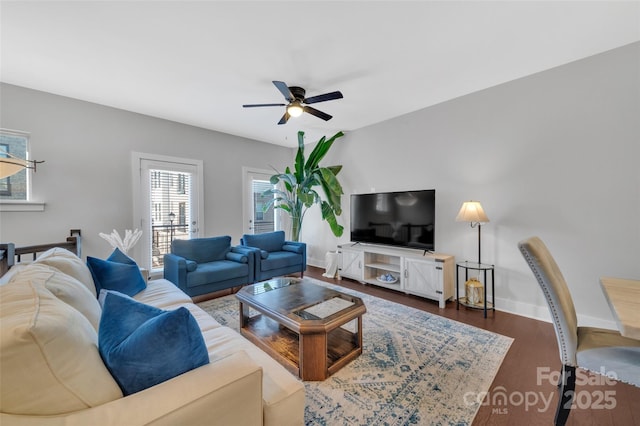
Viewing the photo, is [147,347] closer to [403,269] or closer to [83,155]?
[403,269]

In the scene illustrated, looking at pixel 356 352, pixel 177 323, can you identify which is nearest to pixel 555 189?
pixel 356 352

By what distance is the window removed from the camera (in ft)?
9.61

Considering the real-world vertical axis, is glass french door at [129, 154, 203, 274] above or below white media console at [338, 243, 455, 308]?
above

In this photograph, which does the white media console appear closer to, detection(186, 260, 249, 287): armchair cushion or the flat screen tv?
the flat screen tv

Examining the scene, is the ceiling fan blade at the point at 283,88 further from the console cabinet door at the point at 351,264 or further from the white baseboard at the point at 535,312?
the white baseboard at the point at 535,312

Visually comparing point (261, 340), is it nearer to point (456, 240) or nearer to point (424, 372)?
point (424, 372)

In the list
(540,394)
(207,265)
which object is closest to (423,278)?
(540,394)

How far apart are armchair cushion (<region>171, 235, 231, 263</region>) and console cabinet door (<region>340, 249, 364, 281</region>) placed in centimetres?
192

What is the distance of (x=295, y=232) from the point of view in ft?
15.8

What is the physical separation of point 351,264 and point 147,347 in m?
3.52

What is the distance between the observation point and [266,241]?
4.45 m

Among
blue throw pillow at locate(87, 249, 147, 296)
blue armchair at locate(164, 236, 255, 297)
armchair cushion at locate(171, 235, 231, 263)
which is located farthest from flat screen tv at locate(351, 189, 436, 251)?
blue throw pillow at locate(87, 249, 147, 296)

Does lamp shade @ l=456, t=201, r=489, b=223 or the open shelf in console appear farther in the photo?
the open shelf in console

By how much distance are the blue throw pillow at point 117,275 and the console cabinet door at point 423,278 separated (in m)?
3.16
